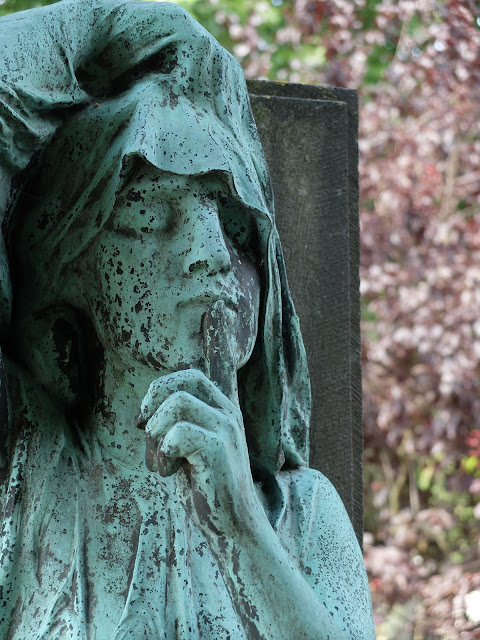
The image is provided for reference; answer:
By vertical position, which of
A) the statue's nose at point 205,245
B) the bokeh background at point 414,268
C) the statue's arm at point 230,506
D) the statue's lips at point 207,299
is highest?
the statue's nose at point 205,245

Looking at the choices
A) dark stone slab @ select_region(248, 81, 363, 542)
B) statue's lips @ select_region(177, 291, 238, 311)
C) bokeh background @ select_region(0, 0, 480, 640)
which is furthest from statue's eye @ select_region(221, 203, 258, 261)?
bokeh background @ select_region(0, 0, 480, 640)

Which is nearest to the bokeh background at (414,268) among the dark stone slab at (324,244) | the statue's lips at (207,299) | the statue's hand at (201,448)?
the dark stone slab at (324,244)

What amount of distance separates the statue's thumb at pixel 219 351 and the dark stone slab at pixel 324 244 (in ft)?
3.64

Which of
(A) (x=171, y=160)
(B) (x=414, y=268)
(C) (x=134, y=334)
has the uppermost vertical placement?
(A) (x=171, y=160)

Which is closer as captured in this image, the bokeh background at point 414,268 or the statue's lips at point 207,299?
the statue's lips at point 207,299

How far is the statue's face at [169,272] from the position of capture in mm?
1965

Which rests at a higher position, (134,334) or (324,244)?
(134,334)

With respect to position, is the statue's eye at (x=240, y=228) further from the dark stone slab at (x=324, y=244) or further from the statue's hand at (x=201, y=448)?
the dark stone slab at (x=324, y=244)

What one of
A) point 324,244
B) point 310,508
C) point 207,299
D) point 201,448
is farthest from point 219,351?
point 324,244

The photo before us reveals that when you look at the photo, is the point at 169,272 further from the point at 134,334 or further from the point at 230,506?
the point at 230,506

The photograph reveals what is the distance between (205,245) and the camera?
6.43ft

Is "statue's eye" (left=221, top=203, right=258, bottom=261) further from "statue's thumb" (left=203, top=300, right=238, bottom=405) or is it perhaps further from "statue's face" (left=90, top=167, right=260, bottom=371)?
"statue's thumb" (left=203, top=300, right=238, bottom=405)

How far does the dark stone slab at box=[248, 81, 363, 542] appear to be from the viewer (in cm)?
303

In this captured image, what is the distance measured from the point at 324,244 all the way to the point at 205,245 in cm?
120
